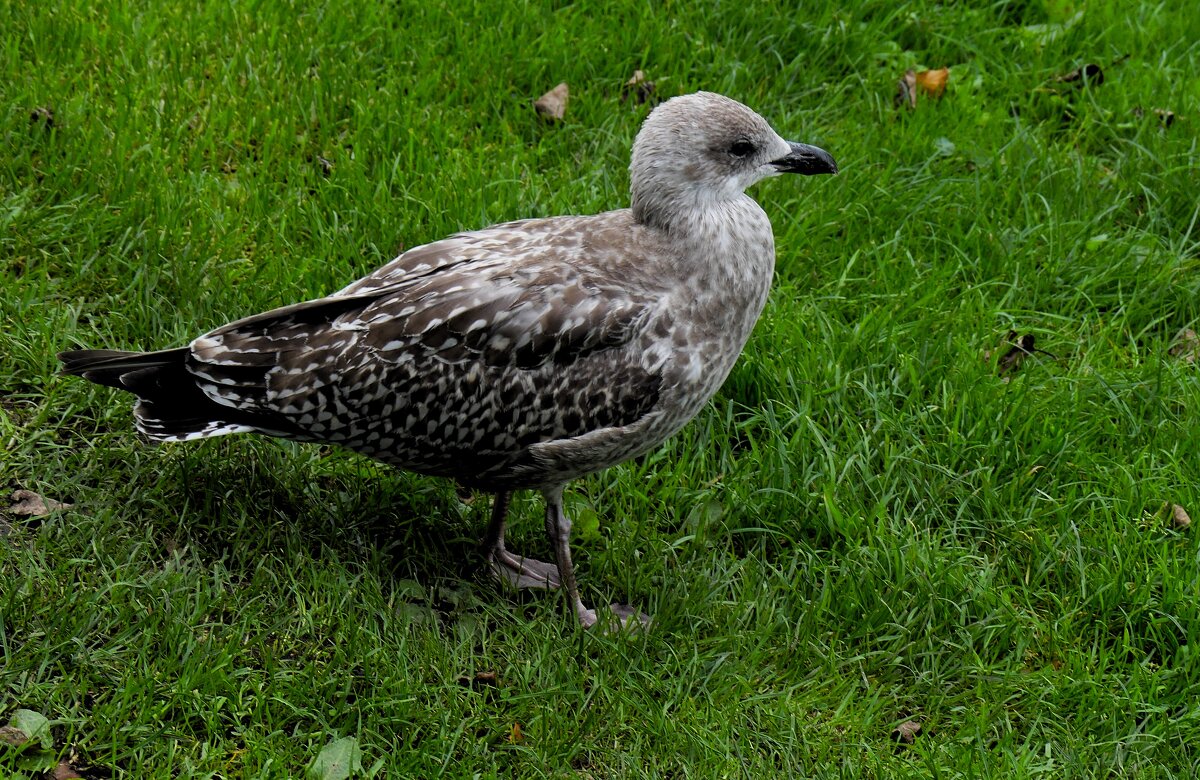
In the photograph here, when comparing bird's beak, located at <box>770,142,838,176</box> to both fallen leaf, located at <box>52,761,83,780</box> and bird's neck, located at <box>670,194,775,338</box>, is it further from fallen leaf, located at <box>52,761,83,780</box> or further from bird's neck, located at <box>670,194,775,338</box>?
fallen leaf, located at <box>52,761,83,780</box>

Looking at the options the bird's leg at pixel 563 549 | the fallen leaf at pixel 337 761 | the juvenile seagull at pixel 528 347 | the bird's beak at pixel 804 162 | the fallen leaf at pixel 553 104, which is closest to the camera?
the fallen leaf at pixel 337 761

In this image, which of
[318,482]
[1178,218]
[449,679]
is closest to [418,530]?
[318,482]

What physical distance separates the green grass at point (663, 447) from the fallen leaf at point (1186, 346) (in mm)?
65

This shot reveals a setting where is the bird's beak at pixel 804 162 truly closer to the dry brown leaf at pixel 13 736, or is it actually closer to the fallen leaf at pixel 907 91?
the fallen leaf at pixel 907 91

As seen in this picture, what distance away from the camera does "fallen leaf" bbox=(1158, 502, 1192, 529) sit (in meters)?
4.82

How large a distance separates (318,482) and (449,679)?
3.28 ft

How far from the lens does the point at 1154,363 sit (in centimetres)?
539

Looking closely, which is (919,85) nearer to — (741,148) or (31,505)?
(741,148)

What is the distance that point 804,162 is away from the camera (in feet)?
15.3

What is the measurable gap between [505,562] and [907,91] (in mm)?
3314

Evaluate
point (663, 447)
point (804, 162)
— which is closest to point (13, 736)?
point (663, 447)

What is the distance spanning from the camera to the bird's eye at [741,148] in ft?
14.7

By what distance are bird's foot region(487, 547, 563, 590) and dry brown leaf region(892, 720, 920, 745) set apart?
121cm

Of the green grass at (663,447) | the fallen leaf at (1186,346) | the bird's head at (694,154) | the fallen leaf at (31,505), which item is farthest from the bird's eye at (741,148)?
the fallen leaf at (31,505)
